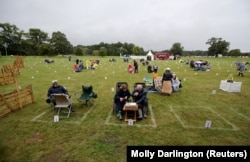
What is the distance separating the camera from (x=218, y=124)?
6.49 meters

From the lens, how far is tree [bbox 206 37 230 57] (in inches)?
3661

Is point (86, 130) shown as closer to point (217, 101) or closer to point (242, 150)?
point (242, 150)

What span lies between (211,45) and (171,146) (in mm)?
107610

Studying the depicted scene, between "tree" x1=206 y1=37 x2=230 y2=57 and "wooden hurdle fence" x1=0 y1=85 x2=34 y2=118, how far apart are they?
344 ft

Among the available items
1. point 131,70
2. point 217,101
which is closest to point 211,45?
point 131,70

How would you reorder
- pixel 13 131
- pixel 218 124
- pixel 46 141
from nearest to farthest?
1. pixel 46 141
2. pixel 13 131
3. pixel 218 124

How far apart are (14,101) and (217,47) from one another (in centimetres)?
10567

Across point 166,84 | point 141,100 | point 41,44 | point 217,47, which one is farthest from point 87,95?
point 217,47

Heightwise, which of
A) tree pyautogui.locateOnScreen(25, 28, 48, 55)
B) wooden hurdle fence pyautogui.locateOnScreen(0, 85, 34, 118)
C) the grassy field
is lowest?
the grassy field

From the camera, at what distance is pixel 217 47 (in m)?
94.6

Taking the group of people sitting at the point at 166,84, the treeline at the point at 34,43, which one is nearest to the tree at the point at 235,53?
the treeline at the point at 34,43

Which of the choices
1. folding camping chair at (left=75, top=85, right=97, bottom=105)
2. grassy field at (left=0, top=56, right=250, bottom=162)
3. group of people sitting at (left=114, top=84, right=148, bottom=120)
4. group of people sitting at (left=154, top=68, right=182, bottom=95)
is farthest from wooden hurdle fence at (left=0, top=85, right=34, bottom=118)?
group of people sitting at (left=154, top=68, right=182, bottom=95)

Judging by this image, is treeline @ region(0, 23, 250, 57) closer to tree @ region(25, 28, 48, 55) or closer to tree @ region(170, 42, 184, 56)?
tree @ region(25, 28, 48, 55)

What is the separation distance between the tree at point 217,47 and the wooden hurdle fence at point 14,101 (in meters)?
105
